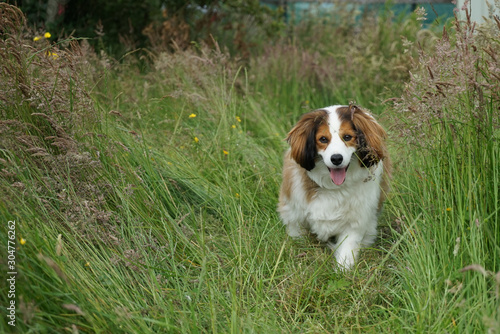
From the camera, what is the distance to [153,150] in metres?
3.78

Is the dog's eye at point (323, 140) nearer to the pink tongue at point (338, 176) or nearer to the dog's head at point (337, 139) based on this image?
the dog's head at point (337, 139)

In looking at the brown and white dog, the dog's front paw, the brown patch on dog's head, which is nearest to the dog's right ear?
the brown and white dog

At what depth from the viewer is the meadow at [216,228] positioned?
2.25 metres

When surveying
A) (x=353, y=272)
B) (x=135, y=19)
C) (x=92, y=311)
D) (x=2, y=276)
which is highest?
(x=135, y=19)

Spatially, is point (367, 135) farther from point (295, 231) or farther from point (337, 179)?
point (295, 231)

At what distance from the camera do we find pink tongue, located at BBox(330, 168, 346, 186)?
10.6 ft

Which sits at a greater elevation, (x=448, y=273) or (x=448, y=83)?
(x=448, y=83)

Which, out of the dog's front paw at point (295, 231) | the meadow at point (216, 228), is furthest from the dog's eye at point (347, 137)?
the dog's front paw at point (295, 231)

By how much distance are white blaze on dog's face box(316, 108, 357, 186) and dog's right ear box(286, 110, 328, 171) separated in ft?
0.12

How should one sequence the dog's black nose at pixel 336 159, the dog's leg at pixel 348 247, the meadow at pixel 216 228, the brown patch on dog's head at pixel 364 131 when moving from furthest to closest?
the dog's leg at pixel 348 247, the brown patch on dog's head at pixel 364 131, the dog's black nose at pixel 336 159, the meadow at pixel 216 228

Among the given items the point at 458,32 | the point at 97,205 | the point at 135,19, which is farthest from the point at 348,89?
the point at 97,205

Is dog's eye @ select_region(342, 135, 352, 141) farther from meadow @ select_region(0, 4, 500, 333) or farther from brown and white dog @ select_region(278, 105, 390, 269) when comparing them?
meadow @ select_region(0, 4, 500, 333)

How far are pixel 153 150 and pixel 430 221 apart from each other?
1984mm

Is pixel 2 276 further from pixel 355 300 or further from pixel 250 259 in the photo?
pixel 355 300
